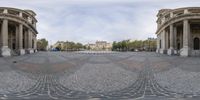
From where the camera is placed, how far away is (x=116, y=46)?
133 meters

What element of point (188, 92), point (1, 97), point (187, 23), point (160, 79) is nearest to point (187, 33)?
point (187, 23)

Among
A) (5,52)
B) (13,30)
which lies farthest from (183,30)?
(13,30)

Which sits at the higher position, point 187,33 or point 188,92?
point 187,33

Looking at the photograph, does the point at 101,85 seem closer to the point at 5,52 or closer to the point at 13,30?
the point at 5,52

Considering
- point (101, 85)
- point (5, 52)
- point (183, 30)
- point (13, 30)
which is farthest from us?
point (13, 30)

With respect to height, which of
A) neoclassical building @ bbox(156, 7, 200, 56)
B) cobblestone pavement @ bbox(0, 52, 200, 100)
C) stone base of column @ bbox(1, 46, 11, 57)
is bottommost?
cobblestone pavement @ bbox(0, 52, 200, 100)

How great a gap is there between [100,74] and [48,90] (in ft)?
16.5

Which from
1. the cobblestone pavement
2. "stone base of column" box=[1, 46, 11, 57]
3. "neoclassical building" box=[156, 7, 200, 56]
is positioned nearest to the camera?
the cobblestone pavement

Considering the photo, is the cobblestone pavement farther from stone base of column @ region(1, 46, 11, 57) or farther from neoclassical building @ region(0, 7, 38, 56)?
neoclassical building @ region(0, 7, 38, 56)

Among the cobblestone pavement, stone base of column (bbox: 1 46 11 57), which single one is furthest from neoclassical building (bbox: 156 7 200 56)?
stone base of column (bbox: 1 46 11 57)

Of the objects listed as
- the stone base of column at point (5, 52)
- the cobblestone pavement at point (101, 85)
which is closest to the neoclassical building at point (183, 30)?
the cobblestone pavement at point (101, 85)

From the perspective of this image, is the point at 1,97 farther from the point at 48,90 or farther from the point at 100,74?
the point at 100,74

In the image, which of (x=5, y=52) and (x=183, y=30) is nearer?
(x=5, y=52)

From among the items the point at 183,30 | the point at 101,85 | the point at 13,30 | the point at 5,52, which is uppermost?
the point at 13,30
